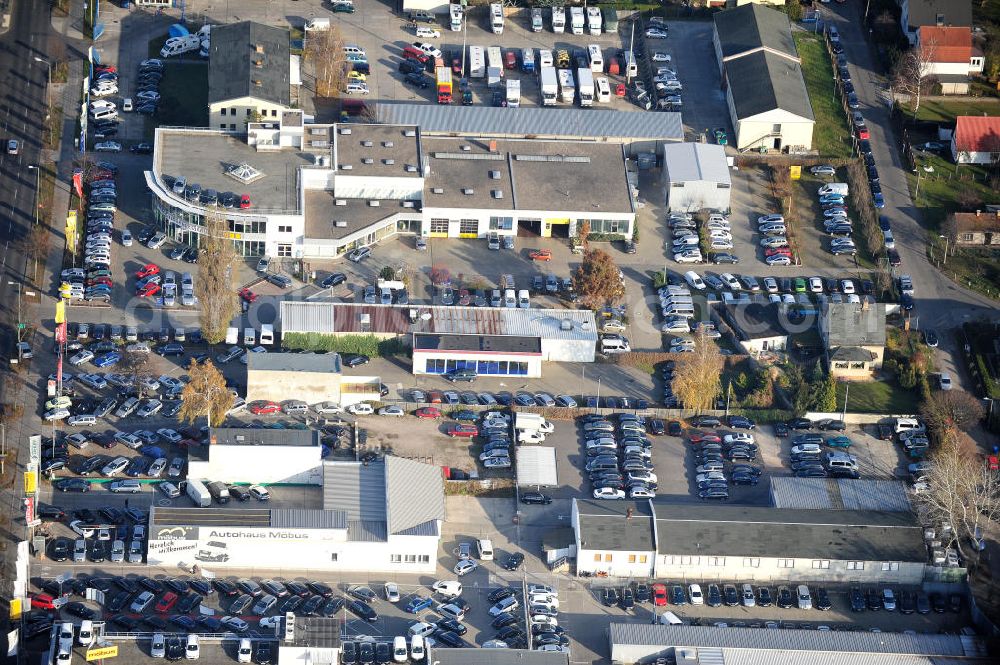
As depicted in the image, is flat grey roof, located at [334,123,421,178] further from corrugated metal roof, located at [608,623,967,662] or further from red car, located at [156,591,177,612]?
corrugated metal roof, located at [608,623,967,662]

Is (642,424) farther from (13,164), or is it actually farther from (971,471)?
(13,164)

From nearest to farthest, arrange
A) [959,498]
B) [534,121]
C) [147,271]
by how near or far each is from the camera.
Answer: [959,498], [147,271], [534,121]

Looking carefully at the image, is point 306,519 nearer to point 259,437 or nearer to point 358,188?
point 259,437

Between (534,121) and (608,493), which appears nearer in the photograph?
(608,493)

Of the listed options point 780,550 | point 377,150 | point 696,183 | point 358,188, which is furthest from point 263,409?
point 696,183

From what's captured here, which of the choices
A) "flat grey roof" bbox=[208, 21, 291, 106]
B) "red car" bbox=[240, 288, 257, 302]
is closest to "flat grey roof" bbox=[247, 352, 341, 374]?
"red car" bbox=[240, 288, 257, 302]

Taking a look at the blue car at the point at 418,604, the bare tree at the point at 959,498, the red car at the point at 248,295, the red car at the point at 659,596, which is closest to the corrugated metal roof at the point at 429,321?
the red car at the point at 248,295

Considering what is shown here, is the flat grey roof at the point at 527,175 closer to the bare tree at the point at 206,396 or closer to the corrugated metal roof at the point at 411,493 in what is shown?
the bare tree at the point at 206,396
